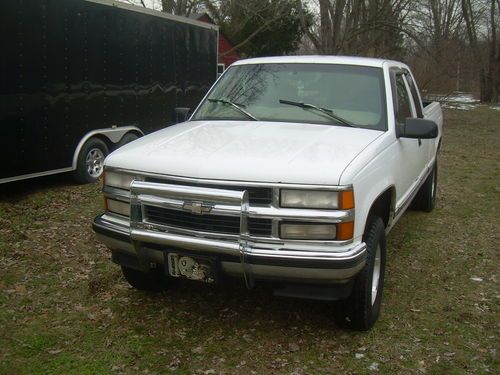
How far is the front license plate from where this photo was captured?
10.8 ft

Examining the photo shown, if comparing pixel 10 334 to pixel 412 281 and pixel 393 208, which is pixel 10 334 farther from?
pixel 412 281

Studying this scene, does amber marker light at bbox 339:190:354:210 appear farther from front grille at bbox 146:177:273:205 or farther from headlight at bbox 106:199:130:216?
headlight at bbox 106:199:130:216

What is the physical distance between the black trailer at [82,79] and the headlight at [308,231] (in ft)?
8.81

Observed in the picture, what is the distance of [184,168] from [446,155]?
10085 millimetres

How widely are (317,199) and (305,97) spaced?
158 centimetres

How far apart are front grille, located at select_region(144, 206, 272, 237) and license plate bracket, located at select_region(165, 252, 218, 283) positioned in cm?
18

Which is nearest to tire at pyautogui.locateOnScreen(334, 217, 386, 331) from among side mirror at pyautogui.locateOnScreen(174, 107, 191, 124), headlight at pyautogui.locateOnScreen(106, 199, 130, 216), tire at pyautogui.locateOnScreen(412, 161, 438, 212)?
headlight at pyautogui.locateOnScreen(106, 199, 130, 216)

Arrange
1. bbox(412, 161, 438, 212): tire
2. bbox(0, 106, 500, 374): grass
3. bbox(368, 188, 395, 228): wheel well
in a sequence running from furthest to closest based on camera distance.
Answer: bbox(412, 161, 438, 212): tire → bbox(368, 188, 395, 228): wheel well → bbox(0, 106, 500, 374): grass

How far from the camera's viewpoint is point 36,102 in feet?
22.4

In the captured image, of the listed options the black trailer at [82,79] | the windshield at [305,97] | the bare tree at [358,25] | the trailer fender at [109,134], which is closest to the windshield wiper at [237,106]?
the windshield at [305,97]

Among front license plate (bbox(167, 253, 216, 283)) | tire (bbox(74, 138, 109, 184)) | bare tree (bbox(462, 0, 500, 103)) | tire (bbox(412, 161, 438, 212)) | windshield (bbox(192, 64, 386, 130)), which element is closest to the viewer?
front license plate (bbox(167, 253, 216, 283))

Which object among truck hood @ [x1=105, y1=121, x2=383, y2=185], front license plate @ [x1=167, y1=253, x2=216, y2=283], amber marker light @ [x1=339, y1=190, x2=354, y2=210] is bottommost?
front license plate @ [x1=167, y1=253, x2=216, y2=283]

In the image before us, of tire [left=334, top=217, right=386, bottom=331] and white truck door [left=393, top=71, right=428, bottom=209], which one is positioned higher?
white truck door [left=393, top=71, right=428, bottom=209]

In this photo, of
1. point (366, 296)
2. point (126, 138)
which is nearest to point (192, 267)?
point (366, 296)
